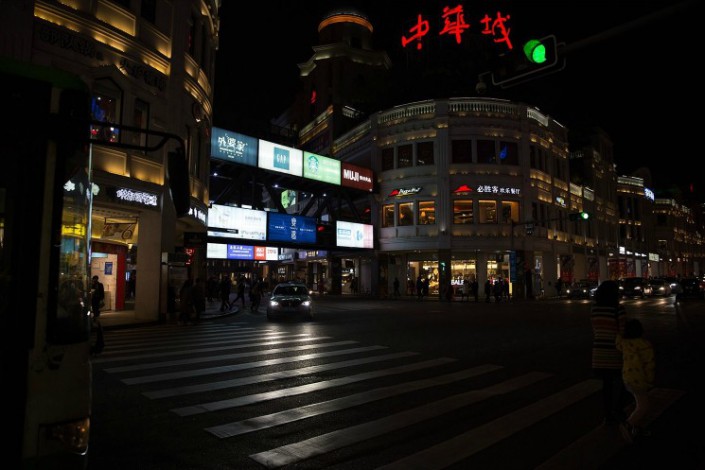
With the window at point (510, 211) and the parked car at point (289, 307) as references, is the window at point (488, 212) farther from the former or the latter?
the parked car at point (289, 307)

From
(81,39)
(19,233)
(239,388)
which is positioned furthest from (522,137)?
(19,233)

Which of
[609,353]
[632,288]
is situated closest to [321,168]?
[632,288]

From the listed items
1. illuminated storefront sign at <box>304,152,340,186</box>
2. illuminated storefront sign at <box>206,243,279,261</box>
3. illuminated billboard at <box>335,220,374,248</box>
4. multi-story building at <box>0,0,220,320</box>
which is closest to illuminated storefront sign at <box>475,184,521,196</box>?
illuminated billboard at <box>335,220,374,248</box>

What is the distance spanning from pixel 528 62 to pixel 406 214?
3363cm

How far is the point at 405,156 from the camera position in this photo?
42.2 m

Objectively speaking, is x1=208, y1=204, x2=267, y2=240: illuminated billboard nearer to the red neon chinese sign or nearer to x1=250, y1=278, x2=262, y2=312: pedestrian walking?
x1=250, y1=278, x2=262, y2=312: pedestrian walking

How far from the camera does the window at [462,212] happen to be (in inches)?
1564

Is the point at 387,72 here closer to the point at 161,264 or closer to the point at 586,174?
the point at 586,174

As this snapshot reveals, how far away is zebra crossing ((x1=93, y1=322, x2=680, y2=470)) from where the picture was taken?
16.4 feet

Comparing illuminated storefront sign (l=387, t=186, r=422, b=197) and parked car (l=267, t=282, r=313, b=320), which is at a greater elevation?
illuminated storefront sign (l=387, t=186, r=422, b=197)

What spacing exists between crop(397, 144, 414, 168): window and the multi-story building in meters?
22.4

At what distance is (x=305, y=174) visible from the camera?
37.8 meters

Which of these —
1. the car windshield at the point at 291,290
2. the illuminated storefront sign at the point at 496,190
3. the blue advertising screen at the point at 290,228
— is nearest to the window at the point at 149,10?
the car windshield at the point at 291,290

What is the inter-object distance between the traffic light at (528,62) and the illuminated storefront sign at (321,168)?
98.7 ft
